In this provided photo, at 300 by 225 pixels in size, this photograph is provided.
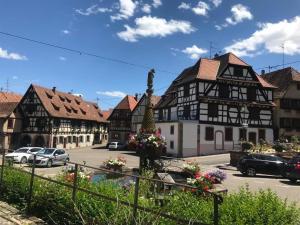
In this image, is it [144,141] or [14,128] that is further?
[14,128]

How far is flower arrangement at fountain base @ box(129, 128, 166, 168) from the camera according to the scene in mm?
13438

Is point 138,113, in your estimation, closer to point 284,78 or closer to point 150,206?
point 284,78

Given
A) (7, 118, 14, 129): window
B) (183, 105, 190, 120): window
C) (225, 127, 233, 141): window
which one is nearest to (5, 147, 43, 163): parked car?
(183, 105, 190, 120): window

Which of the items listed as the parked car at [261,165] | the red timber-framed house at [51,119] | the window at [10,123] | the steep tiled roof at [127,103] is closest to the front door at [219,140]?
the parked car at [261,165]

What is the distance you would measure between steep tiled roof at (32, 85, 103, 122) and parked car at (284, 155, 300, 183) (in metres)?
43.7

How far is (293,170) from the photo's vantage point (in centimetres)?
2345

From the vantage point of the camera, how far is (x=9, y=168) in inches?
450

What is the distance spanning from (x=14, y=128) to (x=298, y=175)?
49134mm

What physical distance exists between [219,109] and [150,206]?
40784 millimetres

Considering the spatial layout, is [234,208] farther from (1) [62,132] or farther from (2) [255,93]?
(1) [62,132]

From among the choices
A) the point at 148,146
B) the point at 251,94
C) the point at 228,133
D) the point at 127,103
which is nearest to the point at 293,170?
the point at 148,146

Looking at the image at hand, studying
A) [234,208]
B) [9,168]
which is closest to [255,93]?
[9,168]

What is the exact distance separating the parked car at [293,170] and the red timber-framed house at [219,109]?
21.0 metres

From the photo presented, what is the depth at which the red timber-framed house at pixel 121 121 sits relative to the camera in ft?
239
